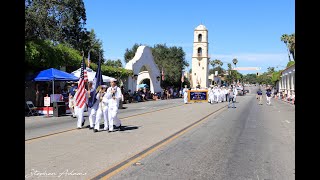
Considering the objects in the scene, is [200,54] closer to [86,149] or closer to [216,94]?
[216,94]

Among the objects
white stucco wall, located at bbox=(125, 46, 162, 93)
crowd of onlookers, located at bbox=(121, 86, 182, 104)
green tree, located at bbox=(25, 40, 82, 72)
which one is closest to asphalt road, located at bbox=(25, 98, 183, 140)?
green tree, located at bbox=(25, 40, 82, 72)

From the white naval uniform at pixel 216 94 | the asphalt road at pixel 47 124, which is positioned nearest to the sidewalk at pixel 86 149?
the asphalt road at pixel 47 124

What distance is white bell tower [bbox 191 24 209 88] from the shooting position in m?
89.2

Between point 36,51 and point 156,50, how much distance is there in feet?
173

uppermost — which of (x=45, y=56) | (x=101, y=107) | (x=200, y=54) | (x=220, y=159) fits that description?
(x=200, y=54)

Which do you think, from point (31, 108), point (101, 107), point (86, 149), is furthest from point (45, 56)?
point (86, 149)

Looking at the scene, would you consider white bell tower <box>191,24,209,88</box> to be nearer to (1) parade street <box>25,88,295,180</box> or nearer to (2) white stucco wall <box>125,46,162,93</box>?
(2) white stucco wall <box>125,46,162,93</box>

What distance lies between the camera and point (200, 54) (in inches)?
3521

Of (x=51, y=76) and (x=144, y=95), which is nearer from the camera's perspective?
(x=51, y=76)

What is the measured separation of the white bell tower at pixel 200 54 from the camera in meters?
89.2

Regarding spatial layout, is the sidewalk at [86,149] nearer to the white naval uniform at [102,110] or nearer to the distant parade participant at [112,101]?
the white naval uniform at [102,110]

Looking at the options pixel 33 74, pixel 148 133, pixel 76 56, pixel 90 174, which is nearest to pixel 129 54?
pixel 76 56
